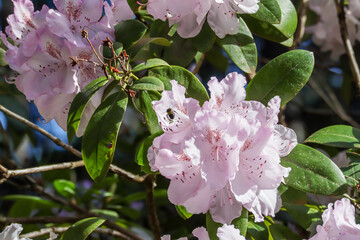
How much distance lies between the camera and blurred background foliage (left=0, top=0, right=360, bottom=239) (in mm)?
2031

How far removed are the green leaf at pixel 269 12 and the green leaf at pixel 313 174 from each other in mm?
326

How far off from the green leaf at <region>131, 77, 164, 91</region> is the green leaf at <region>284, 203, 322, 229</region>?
423 millimetres

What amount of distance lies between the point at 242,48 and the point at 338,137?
1.04 ft

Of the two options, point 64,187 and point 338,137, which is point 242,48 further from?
point 64,187

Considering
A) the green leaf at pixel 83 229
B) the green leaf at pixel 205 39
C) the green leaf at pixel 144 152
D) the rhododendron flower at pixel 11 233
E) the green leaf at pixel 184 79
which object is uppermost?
the green leaf at pixel 184 79

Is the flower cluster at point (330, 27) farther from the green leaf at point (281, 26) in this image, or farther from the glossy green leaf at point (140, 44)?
the glossy green leaf at point (140, 44)

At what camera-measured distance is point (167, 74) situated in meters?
1.20

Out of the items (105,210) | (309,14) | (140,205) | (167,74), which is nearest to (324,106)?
Answer: (309,14)

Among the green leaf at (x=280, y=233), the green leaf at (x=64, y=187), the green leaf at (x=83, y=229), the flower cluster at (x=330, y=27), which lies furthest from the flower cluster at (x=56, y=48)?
the flower cluster at (x=330, y=27)

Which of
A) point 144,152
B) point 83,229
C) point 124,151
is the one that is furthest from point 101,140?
point 124,151

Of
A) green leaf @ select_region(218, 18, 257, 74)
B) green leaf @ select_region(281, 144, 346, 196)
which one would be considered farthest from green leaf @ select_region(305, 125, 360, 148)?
green leaf @ select_region(218, 18, 257, 74)

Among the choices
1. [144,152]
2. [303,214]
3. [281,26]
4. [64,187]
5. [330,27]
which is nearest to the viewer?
[144,152]

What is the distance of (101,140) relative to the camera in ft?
3.67

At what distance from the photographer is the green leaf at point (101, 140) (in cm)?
112
